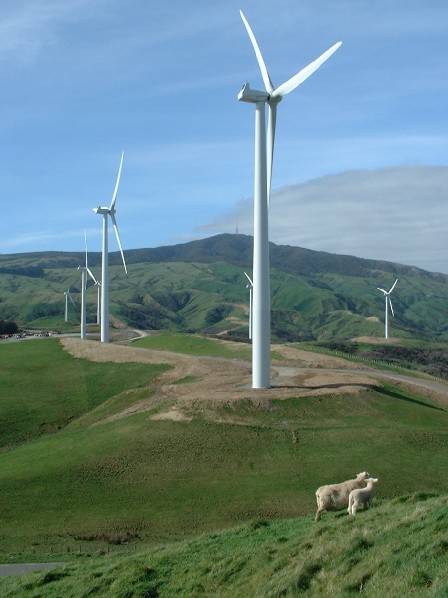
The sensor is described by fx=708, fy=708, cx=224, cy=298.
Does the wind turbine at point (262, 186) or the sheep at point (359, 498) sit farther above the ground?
the wind turbine at point (262, 186)

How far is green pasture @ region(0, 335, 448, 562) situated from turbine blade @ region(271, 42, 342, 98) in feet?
75.5

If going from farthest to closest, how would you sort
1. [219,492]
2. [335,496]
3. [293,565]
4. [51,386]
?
[51,386] < [219,492] < [335,496] < [293,565]

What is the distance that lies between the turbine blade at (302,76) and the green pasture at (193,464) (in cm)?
2303

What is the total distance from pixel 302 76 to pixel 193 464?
2763 centimetres

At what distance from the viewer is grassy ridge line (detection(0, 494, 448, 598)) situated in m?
14.3

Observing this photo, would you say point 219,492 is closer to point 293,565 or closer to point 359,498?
point 359,498

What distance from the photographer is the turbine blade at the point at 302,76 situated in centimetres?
4703

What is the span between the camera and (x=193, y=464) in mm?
43000

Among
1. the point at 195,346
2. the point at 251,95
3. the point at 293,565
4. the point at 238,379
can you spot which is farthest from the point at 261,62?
the point at 195,346

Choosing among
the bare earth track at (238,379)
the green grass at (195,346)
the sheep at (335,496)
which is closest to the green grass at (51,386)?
the bare earth track at (238,379)

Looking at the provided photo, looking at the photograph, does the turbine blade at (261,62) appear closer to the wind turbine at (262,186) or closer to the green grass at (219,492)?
the wind turbine at (262,186)

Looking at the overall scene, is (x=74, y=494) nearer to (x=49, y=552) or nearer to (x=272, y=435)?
(x=49, y=552)

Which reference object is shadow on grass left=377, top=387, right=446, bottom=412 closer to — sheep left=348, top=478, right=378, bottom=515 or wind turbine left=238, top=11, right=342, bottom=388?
wind turbine left=238, top=11, right=342, bottom=388

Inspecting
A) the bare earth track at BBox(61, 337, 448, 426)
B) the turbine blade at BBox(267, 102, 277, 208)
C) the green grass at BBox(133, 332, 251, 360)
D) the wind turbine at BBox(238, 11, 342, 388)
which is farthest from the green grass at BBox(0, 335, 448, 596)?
the green grass at BBox(133, 332, 251, 360)
